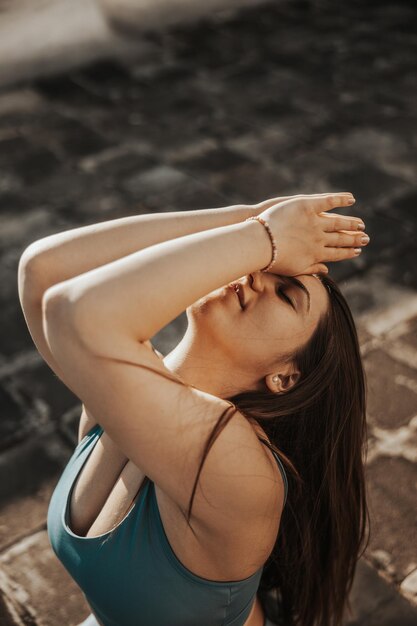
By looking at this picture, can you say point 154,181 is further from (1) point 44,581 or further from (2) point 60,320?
(2) point 60,320

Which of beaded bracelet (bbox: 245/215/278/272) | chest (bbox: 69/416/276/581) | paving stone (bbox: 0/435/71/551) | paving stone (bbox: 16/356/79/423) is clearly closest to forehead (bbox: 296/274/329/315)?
beaded bracelet (bbox: 245/215/278/272)

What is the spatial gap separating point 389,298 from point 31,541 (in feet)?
6.81

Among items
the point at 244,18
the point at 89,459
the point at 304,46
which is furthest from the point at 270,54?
the point at 89,459

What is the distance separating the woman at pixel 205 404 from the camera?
1.42 metres

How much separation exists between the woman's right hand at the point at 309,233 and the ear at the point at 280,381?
244 millimetres

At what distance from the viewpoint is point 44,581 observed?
247cm

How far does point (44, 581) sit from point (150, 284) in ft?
4.78

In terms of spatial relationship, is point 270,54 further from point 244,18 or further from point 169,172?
point 169,172

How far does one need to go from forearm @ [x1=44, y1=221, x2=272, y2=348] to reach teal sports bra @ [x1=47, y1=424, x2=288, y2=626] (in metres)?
0.44

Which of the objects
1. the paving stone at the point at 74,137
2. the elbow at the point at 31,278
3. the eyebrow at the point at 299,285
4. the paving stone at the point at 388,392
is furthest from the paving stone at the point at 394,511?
the paving stone at the point at 74,137

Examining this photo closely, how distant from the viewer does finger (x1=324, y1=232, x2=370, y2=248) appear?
5.68 feet

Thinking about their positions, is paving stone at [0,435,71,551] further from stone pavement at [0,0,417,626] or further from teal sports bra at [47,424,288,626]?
teal sports bra at [47,424,288,626]

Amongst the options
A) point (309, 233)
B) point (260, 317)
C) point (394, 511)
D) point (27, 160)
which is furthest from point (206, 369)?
point (27, 160)

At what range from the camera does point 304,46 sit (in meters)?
6.53
